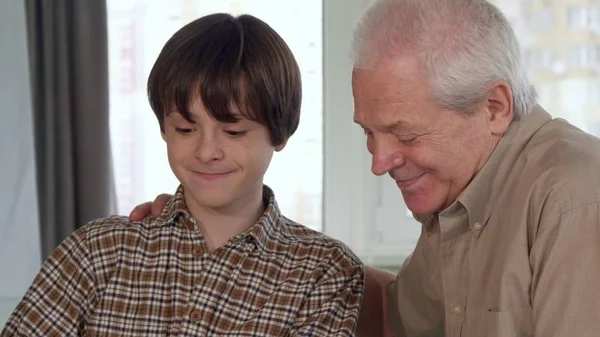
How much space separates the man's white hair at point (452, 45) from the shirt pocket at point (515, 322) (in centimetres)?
33

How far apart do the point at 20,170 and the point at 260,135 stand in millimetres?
1276

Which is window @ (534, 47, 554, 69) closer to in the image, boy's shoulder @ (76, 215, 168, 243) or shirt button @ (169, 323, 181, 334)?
boy's shoulder @ (76, 215, 168, 243)

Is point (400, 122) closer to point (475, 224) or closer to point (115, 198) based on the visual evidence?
point (475, 224)

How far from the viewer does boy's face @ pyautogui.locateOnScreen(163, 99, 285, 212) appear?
1.55 metres

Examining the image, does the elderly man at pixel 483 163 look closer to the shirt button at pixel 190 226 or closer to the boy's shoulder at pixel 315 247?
the boy's shoulder at pixel 315 247

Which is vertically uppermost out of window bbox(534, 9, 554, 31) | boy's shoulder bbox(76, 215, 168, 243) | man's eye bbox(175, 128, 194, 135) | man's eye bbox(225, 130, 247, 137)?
window bbox(534, 9, 554, 31)

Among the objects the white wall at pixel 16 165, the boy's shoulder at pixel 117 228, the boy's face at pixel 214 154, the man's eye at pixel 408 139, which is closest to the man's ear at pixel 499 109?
the man's eye at pixel 408 139

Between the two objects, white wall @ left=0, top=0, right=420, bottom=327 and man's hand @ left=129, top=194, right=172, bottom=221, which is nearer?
man's hand @ left=129, top=194, right=172, bottom=221

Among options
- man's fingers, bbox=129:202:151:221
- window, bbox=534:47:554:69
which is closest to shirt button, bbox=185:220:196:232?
man's fingers, bbox=129:202:151:221

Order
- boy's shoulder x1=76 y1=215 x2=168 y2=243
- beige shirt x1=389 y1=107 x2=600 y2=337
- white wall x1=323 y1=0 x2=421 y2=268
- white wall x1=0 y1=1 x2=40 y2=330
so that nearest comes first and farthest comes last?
beige shirt x1=389 y1=107 x2=600 y2=337 → boy's shoulder x1=76 y1=215 x2=168 y2=243 → white wall x1=0 y1=1 x2=40 y2=330 → white wall x1=323 y1=0 x2=421 y2=268

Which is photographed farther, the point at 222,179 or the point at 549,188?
the point at 222,179

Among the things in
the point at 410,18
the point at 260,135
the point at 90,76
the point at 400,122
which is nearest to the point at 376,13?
the point at 410,18

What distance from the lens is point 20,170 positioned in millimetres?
2621

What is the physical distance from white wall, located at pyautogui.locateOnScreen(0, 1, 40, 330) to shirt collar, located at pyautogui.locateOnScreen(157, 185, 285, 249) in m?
1.09
